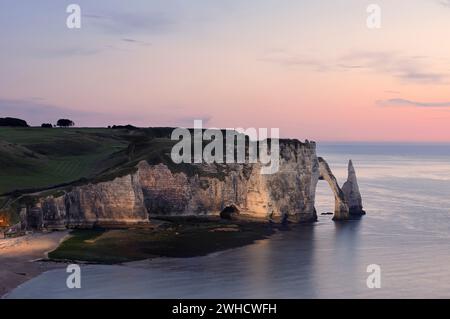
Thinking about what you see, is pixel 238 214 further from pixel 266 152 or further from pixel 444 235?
pixel 444 235

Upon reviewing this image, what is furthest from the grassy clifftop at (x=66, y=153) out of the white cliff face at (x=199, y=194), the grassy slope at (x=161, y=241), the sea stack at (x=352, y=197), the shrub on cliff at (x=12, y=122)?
the sea stack at (x=352, y=197)

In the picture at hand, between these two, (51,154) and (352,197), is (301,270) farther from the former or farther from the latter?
(51,154)

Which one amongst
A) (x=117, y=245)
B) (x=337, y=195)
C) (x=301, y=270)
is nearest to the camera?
(x=301, y=270)

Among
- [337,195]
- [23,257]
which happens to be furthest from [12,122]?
[23,257]

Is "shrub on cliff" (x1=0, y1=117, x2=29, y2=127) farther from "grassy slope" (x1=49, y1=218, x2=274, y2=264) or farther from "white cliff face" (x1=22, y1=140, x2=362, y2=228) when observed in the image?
"grassy slope" (x1=49, y1=218, x2=274, y2=264)

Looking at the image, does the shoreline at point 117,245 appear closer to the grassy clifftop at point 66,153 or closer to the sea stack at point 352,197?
the grassy clifftop at point 66,153

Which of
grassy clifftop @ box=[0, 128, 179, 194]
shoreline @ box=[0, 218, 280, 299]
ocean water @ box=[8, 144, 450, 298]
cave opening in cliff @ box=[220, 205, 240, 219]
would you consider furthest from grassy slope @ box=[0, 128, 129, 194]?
ocean water @ box=[8, 144, 450, 298]
